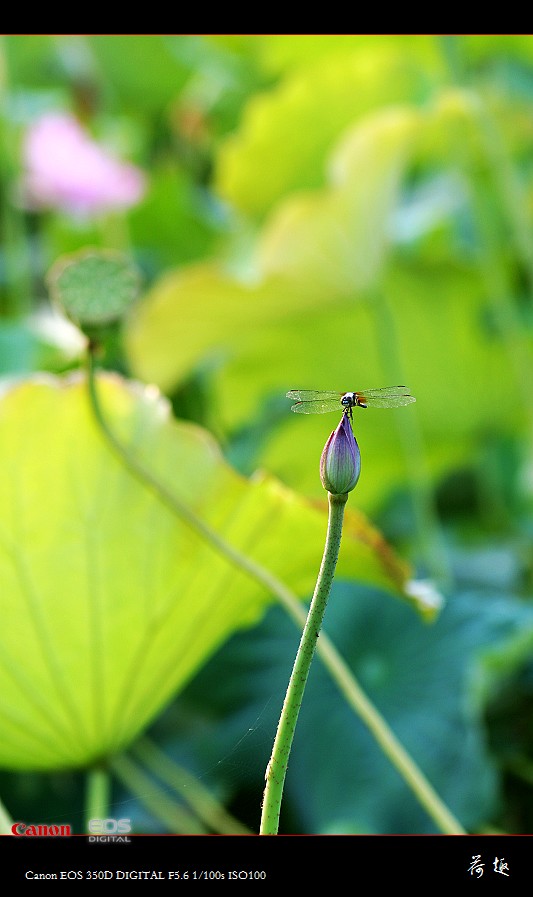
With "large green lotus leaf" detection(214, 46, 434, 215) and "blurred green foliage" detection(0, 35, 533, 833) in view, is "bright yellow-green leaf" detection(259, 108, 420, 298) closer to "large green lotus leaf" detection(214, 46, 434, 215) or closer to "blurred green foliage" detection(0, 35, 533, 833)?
"blurred green foliage" detection(0, 35, 533, 833)

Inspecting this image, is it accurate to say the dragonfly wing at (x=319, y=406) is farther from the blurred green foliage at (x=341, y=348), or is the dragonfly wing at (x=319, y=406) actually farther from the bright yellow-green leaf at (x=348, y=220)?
the bright yellow-green leaf at (x=348, y=220)

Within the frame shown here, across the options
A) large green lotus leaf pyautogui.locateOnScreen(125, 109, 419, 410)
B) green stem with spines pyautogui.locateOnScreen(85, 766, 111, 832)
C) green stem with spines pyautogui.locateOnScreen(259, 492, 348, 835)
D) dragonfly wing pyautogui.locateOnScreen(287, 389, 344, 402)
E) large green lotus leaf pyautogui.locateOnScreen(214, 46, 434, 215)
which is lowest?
green stem with spines pyautogui.locateOnScreen(85, 766, 111, 832)
